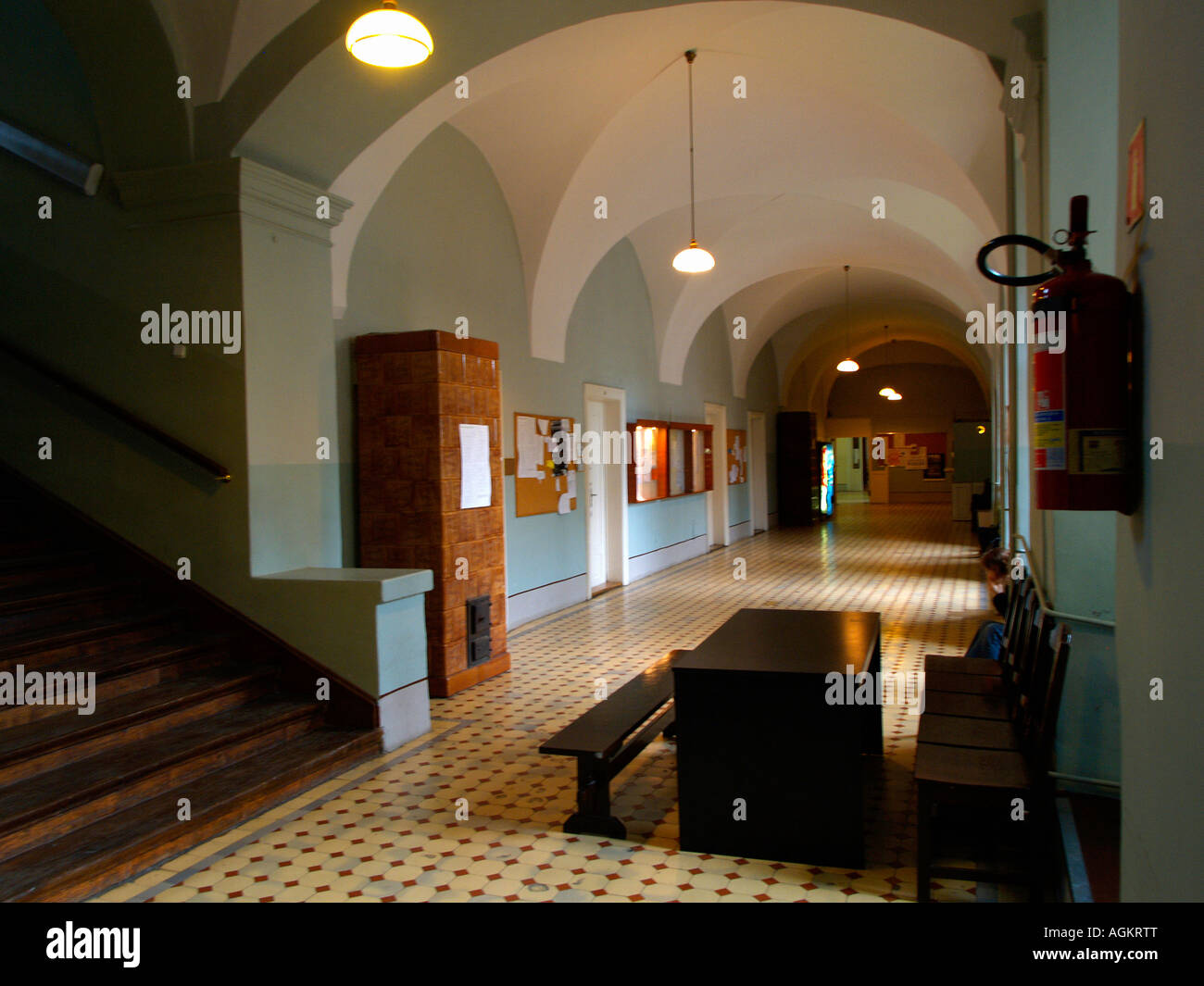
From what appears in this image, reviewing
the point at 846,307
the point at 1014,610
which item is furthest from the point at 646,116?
the point at 846,307

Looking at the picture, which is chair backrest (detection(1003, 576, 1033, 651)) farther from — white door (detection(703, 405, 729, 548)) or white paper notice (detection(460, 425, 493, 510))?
white door (detection(703, 405, 729, 548))

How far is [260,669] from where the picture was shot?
16.8 feet

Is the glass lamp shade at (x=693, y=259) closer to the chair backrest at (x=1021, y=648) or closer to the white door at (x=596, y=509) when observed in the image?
the white door at (x=596, y=509)

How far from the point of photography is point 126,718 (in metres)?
4.25

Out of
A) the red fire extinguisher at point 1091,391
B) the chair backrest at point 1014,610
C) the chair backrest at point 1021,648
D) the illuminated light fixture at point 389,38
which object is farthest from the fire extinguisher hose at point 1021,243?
the illuminated light fixture at point 389,38

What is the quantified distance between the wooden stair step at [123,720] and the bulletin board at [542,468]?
4021mm

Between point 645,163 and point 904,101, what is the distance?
2.76m

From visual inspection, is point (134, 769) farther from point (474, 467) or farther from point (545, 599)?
point (545, 599)

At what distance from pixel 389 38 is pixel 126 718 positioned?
350 centimetres

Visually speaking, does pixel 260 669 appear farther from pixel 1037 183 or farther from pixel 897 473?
pixel 897 473

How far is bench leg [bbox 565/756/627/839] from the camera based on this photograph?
3930 millimetres

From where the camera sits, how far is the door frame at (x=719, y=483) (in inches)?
656

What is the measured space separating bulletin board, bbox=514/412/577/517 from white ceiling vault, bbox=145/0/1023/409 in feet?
2.73

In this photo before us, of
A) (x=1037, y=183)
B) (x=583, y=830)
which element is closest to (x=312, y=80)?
(x=1037, y=183)
